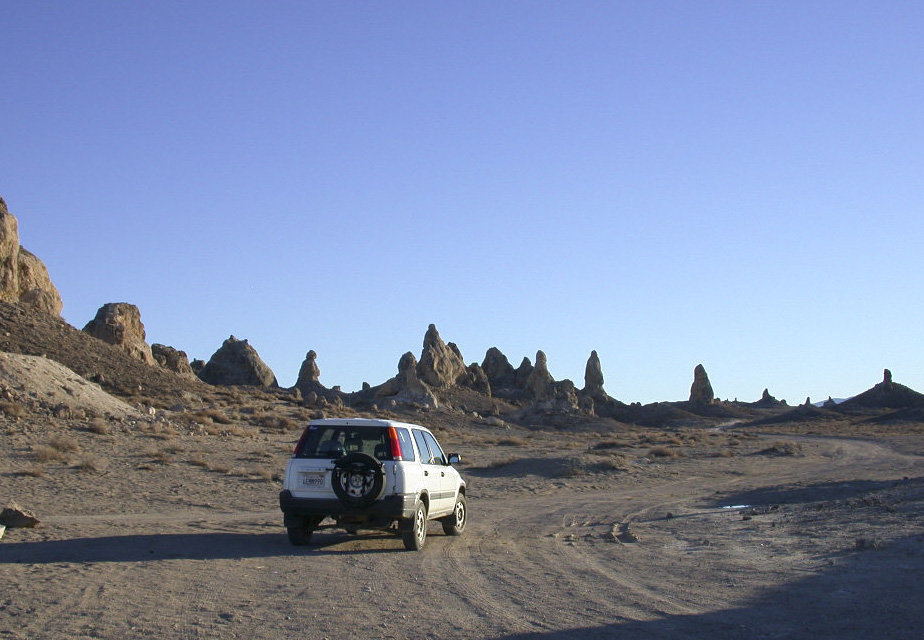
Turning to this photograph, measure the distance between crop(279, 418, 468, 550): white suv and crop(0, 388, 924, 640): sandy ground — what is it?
1.64 feet

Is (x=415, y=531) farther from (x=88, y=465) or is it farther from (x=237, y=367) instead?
(x=237, y=367)

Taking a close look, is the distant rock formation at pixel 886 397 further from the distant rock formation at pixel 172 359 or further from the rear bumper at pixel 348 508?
the rear bumper at pixel 348 508

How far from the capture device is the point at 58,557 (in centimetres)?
1173

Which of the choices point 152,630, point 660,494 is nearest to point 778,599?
point 152,630

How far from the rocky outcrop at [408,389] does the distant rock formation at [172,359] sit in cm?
1713

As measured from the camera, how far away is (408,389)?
8012 cm

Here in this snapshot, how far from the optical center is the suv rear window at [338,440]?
42.7 ft

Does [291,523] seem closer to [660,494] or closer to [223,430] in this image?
[660,494]

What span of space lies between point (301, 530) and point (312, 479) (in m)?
1.05

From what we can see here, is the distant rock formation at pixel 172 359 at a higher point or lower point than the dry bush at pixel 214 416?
higher

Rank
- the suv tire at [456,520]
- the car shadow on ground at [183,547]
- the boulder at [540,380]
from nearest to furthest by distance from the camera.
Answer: the car shadow on ground at [183,547], the suv tire at [456,520], the boulder at [540,380]

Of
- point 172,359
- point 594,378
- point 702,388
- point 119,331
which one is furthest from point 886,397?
point 119,331

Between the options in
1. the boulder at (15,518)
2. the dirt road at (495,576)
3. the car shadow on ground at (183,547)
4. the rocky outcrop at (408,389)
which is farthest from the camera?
the rocky outcrop at (408,389)

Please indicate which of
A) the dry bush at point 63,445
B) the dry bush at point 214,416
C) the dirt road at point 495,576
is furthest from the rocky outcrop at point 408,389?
the dirt road at point 495,576
